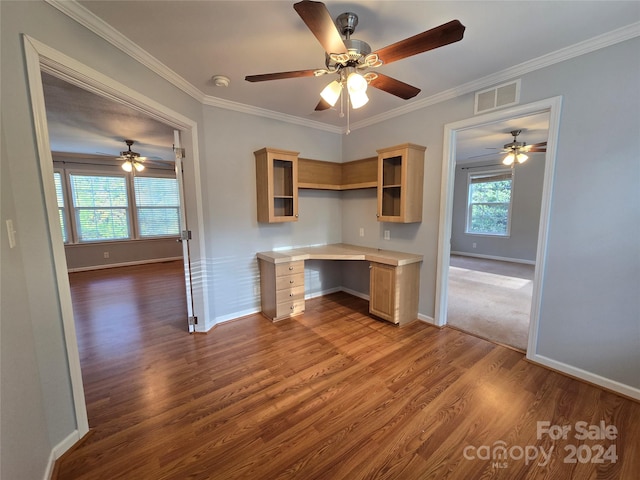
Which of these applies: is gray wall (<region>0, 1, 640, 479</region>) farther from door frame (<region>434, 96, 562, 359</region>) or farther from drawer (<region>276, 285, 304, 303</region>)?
drawer (<region>276, 285, 304, 303</region>)

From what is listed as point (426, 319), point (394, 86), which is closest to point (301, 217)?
point (426, 319)

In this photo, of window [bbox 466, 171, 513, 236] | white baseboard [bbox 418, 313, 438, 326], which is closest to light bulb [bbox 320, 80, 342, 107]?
white baseboard [bbox 418, 313, 438, 326]

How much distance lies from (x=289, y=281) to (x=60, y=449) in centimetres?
219

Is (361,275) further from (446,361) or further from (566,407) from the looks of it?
(566,407)

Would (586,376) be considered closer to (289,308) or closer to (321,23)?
(289,308)

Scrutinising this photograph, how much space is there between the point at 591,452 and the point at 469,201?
6939 mm

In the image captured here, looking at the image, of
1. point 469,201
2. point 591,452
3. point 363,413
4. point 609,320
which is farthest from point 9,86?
point 469,201

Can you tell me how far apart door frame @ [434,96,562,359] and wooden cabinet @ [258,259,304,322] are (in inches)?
64.7

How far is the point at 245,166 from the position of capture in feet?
10.8

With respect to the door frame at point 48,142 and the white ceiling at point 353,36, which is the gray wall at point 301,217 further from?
the white ceiling at point 353,36

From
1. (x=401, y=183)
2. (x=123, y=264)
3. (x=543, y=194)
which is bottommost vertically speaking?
(x=123, y=264)

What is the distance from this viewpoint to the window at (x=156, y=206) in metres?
6.59

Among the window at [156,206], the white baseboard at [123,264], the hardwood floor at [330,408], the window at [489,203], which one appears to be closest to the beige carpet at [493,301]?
the hardwood floor at [330,408]

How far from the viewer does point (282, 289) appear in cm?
325
